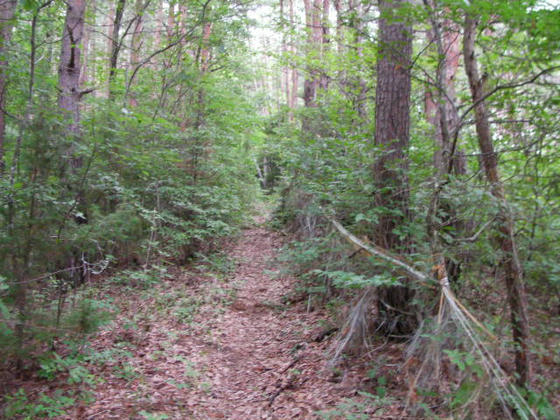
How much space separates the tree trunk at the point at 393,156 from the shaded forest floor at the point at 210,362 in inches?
24.4

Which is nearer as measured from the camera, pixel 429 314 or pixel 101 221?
pixel 429 314

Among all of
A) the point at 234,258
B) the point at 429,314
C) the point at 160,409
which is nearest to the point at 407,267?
the point at 429,314

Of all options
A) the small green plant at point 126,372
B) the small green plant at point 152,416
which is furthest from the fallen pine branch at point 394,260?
the small green plant at point 126,372

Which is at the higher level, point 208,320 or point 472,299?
point 472,299

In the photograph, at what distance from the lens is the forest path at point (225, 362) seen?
4621 mm

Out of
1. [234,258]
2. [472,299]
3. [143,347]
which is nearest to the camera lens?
[472,299]

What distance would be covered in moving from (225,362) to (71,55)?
7023mm

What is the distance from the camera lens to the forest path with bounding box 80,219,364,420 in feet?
15.2

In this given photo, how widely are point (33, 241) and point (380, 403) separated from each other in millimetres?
4363

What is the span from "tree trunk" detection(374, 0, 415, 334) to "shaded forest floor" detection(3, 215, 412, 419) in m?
0.62

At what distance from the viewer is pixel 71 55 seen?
26.4 ft

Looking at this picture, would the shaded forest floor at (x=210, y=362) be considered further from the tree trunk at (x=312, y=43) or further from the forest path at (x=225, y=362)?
the tree trunk at (x=312, y=43)

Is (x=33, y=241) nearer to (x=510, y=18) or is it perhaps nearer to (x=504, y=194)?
(x=504, y=194)

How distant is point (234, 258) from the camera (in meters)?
11.8
